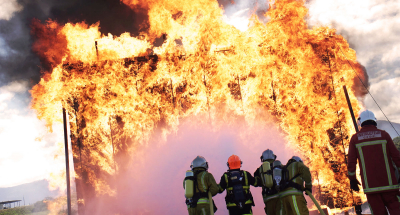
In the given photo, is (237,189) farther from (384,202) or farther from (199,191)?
(384,202)

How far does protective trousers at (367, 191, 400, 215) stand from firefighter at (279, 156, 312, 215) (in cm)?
146

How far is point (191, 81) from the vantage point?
1339cm

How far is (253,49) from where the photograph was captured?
12930mm

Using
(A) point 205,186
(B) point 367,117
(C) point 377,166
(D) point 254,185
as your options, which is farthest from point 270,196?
(B) point 367,117

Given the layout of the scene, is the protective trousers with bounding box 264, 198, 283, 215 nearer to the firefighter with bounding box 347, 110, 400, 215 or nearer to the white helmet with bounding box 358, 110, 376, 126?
the firefighter with bounding box 347, 110, 400, 215

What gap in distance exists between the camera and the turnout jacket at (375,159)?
13.7 feet

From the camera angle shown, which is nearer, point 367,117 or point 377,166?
point 377,166

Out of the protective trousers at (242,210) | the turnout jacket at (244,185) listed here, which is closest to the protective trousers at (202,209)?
the turnout jacket at (244,185)

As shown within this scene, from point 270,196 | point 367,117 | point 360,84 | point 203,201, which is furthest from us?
point 360,84

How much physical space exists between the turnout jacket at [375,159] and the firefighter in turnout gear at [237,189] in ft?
6.62

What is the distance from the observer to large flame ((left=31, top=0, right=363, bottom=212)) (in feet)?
40.7

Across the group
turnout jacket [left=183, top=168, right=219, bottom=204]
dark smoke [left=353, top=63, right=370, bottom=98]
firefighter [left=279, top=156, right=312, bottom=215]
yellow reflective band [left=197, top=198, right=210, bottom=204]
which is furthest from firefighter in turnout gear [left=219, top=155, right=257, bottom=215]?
dark smoke [left=353, top=63, right=370, bottom=98]

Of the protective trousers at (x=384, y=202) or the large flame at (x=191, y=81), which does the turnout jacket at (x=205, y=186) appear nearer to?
the protective trousers at (x=384, y=202)

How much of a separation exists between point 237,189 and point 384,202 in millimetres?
2496
